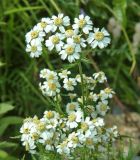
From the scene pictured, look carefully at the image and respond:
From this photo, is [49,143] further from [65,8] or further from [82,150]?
[65,8]

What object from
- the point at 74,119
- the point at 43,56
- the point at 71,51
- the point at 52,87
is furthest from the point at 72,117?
the point at 43,56

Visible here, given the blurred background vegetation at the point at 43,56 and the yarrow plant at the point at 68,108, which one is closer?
the yarrow plant at the point at 68,108

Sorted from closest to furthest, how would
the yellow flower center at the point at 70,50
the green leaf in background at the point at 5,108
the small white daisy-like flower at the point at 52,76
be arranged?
the yellow flower center at the point at 70,50, the small white daisy-like flower at the point at 52,76, the green leaf in background at the point at 5,108

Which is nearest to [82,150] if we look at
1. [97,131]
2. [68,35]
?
[97,131]

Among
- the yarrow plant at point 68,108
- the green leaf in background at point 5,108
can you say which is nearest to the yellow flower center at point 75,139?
the yarrow plant at point 68,108

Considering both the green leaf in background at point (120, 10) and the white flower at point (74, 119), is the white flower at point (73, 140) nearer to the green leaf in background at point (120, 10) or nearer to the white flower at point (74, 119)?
the white flower at point (74, 119)

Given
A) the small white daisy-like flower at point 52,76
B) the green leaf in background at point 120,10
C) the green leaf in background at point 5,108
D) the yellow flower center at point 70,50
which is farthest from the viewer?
the green leaf in background at point 120,10
